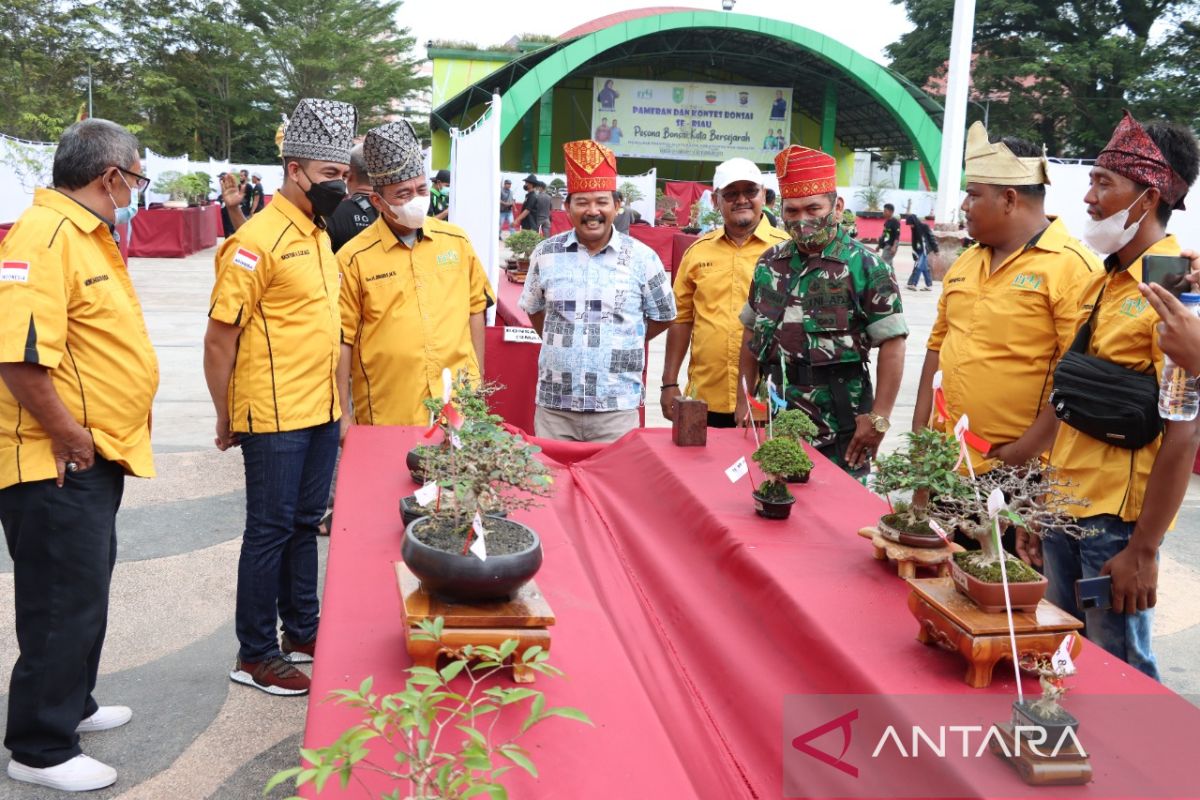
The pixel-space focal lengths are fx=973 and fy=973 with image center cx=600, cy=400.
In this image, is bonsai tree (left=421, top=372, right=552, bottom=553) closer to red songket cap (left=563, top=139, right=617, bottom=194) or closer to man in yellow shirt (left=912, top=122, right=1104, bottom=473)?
man in yellow shirt (left=912, top=122, right=1104, bottom=473)

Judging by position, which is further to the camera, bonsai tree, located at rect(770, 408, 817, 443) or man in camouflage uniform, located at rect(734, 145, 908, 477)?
man in camouflage uniform, located at rect(734, 145, 908, 477)

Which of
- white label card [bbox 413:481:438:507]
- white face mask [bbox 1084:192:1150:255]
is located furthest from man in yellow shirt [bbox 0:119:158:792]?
white face mask [bbox 1084:192:1150:255]

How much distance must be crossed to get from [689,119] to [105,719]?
106ft

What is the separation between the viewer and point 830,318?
10.6 ft

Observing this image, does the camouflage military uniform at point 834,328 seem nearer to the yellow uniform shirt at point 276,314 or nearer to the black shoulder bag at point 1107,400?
the black shoulder bag at point 1107,400

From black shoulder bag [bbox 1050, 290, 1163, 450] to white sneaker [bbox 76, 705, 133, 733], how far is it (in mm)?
2717

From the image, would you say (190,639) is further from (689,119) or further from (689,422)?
(689,119)

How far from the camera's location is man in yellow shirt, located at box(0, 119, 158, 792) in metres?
2.34

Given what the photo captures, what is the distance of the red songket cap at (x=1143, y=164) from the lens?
7.18ft

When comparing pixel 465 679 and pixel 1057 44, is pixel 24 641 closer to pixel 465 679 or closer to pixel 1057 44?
pixel 465 679

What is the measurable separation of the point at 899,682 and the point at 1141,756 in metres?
0.35

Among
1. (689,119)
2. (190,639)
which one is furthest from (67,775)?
(689,119)

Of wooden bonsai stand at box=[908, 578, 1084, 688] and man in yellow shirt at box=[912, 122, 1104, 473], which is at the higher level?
man in yellow shirt at box=[912, 122, 1104, 473]

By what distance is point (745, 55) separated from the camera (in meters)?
29.9
